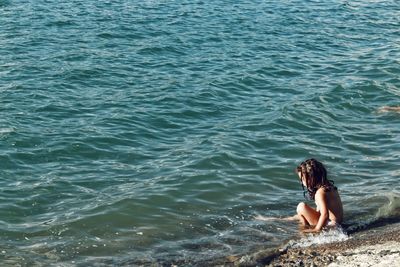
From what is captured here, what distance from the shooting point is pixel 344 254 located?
984cm

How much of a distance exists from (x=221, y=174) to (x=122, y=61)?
8.06 meters

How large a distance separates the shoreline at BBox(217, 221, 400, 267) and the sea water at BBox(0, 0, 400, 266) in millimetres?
589

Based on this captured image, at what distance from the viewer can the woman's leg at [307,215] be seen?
11.9 m

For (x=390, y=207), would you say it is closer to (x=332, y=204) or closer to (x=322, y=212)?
(x=332, y=204)

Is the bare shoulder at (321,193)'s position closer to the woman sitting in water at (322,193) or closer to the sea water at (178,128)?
the woman sitting in water at (322,193)

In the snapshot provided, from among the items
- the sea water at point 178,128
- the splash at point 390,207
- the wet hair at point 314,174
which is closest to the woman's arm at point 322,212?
the wet hair at point 314,174

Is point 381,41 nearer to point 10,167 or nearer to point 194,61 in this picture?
point 194,61

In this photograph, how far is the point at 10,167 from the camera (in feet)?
46.3

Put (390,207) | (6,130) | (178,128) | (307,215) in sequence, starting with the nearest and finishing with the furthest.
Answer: (307,215) → (390,207) → (6,130) → (178,128)

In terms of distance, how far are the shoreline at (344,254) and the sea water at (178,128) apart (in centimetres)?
59

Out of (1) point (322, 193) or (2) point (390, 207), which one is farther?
(2) point (390, 207)

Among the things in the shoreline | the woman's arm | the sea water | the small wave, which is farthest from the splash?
the small wave

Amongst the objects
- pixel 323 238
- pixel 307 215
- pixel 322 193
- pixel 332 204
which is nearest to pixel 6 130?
pixel 307 215

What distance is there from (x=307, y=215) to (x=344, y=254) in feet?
6.86
